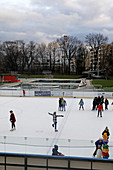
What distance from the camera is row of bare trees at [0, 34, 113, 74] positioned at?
186 ft

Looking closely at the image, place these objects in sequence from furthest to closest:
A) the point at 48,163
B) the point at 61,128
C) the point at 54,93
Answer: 1. the point at 54,93
2. the point at 61,128
3. the point at 48,163

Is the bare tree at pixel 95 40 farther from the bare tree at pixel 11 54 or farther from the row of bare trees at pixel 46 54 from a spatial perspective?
the bare tree at pixel 11 54

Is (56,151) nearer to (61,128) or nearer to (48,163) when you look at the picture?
(48,163)

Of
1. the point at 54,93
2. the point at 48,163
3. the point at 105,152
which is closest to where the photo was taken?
the point at 105,152

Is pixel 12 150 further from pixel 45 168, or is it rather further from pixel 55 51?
pixel 55 51

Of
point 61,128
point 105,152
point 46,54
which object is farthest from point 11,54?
point 105,152

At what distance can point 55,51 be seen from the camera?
6253cm

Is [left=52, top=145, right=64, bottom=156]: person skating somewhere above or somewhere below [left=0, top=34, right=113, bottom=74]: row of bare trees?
below

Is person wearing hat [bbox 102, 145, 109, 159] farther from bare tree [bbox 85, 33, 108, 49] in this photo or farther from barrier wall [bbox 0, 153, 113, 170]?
bare tree [bbox 85, 33, 108, 49]

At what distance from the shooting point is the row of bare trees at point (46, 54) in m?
56.7

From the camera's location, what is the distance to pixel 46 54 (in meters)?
64.1

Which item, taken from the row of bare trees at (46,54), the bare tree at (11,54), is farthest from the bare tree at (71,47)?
the bare tree at (11,54)

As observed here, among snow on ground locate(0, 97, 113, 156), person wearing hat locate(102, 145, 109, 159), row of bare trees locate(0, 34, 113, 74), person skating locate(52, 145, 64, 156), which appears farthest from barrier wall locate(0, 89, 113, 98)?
row of bare trees locate(0, 34, 113, 74)

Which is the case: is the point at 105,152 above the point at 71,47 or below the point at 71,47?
below
